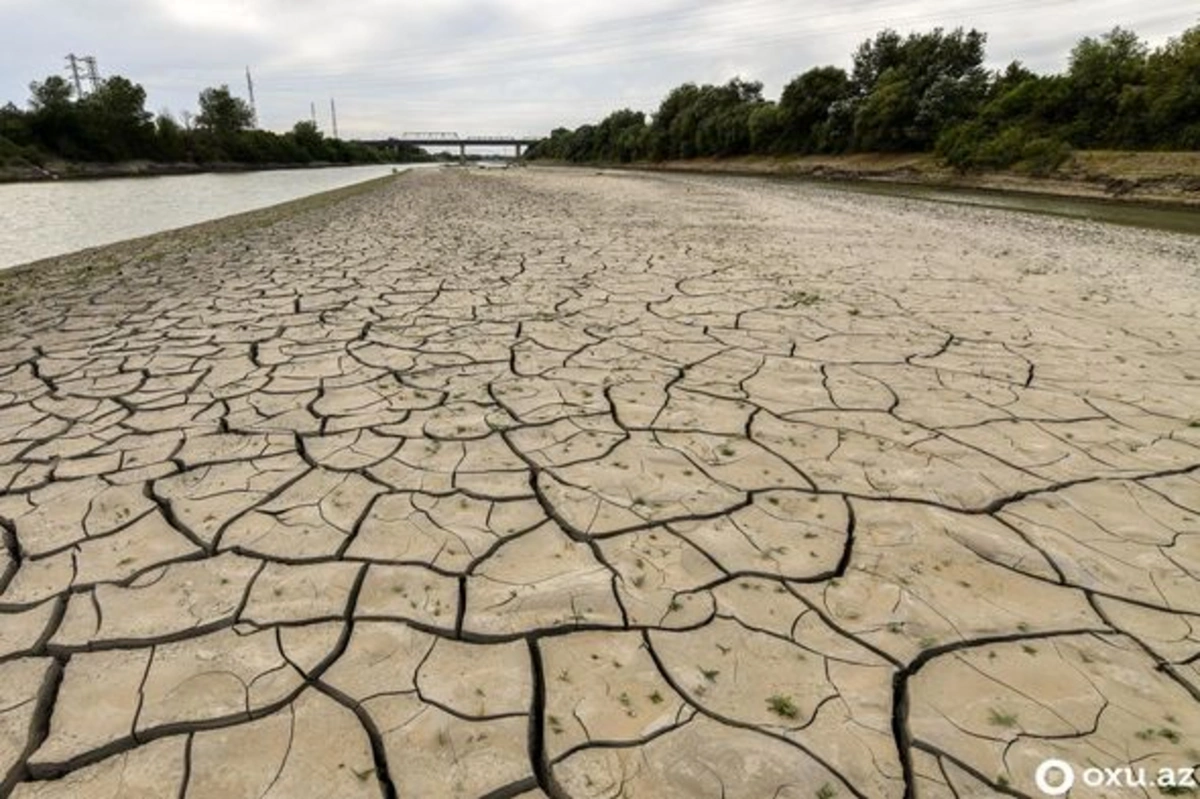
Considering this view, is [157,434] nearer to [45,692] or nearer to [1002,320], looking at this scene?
[45,692]

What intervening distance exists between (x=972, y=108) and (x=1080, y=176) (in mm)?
9883

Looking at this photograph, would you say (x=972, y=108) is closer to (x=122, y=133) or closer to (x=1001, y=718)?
(x=1001, y=718)

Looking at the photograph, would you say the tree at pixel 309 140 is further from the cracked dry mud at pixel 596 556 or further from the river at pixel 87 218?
the cracked dry mud at pixel 596 556

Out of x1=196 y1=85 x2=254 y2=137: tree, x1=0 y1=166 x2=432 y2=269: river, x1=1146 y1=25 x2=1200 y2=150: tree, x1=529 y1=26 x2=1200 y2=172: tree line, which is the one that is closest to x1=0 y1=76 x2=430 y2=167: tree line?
x1=196 y1=85 x2=254 y2=137: tree

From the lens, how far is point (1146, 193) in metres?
16.4

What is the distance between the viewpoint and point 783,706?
1.35m

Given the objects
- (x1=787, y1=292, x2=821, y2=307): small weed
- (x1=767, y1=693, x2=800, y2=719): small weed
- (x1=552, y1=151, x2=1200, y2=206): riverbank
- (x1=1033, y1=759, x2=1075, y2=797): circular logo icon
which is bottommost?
(x1=1033, y1=759, x2=1075, y2=797): circular logo icon

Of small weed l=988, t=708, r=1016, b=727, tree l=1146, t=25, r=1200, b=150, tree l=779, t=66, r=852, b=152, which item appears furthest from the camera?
tree l=779, t=66, r=852, b=152

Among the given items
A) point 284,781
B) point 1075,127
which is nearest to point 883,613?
point 284,781

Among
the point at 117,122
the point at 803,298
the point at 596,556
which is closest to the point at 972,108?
the point at 803,298

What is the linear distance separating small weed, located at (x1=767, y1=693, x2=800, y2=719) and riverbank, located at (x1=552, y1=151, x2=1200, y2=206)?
19.9 meters

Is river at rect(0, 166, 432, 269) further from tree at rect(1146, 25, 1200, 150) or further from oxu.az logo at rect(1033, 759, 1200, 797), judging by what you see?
tree at rect(1146, 25, 1200, 150)

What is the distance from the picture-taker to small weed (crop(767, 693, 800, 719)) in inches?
52.5

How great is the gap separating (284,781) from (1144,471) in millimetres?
2749
